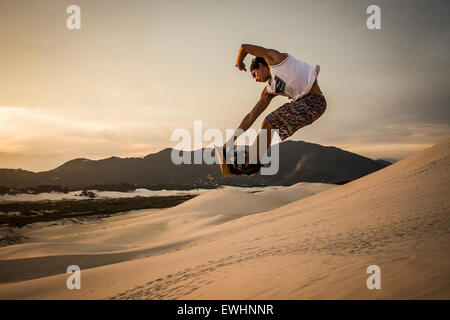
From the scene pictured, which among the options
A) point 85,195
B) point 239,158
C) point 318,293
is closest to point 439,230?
point 318,293

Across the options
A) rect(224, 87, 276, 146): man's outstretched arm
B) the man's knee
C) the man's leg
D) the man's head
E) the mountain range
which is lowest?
the mountain range

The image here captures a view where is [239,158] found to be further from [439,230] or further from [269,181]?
[269,181]

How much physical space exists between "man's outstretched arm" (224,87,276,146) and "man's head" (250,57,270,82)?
17 cm

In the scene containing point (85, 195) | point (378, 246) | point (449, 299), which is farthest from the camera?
point (85, 195)

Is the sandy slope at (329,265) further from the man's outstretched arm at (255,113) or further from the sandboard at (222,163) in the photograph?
the man's outstretched arm at (255,113)

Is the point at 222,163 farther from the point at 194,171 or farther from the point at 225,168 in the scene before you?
the point at 194,171

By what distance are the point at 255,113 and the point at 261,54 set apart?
69 cm

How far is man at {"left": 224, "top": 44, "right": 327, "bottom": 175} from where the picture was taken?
2.78m

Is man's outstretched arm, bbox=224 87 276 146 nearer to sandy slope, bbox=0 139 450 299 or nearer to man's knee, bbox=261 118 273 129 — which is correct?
man's knee, bbox=261 118 273 129

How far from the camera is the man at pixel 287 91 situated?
2779mm

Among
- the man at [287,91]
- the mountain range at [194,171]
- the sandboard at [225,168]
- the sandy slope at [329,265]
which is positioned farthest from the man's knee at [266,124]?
the mountain range at [194,171]

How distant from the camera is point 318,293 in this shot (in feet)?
6.99

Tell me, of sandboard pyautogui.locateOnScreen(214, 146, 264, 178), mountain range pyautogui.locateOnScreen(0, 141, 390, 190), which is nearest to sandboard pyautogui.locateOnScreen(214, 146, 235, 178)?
sandboard pyautogui.locateOnScreen(214, 146, 264, 178)
